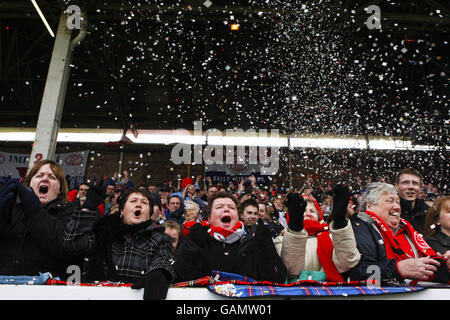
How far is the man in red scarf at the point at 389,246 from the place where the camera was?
175 cm

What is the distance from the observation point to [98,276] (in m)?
1.78

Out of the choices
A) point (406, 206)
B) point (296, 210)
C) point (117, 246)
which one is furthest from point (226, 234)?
point (406, 206)

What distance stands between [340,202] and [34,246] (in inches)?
67.7

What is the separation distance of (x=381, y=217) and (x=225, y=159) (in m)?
10.1

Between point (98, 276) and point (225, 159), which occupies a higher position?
point (225, 159)

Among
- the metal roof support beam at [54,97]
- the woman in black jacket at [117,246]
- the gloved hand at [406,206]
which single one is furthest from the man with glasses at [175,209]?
the metal roof support beam at [54,97]

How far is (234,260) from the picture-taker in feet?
6.43

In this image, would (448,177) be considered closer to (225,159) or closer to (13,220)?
(225,159)

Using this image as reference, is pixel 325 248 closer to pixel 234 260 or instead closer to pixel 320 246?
pixel 320 246

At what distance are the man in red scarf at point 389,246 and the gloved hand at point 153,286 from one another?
110 centimetres

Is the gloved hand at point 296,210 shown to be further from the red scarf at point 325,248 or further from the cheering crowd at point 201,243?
the red scarf at point 325,248

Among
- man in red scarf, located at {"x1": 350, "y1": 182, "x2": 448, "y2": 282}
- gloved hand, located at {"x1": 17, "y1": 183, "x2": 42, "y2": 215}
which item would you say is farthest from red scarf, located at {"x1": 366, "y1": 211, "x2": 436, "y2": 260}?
gloved hand, located at {"x1": 17, "y1": 183, "x2": 42, "y2": 215}

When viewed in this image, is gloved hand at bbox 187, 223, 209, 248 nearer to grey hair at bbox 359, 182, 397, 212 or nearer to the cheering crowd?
the cheering crowd
